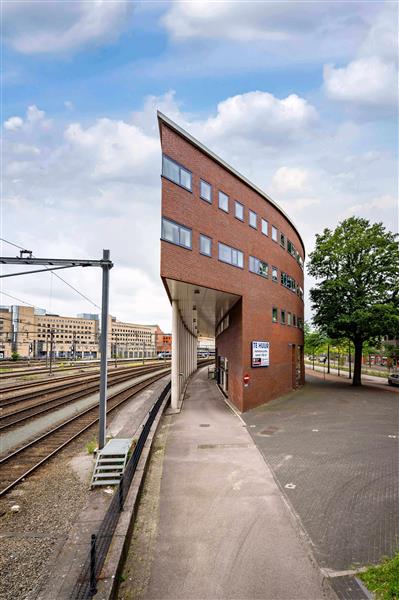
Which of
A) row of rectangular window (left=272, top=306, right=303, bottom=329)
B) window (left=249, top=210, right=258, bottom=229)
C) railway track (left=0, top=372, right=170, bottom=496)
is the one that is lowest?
railway track (left=0, top=372, right=170, bottom=496)

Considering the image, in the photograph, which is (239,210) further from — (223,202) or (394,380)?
(394,380)

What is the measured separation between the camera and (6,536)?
8.42m

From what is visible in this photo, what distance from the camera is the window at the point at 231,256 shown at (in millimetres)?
22062

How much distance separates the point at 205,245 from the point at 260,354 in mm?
8648

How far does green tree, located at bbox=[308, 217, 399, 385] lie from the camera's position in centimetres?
3347

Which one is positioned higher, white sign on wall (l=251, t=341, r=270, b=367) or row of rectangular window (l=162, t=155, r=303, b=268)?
row of rectangular window (l=162, t=155, r=303, b=268)

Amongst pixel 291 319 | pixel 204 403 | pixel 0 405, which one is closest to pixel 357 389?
pixel 291 319

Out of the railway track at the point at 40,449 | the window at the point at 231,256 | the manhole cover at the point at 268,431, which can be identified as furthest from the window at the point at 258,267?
the railway track at the point at 40,449

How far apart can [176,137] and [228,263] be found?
7695mm

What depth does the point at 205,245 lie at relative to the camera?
2097cm

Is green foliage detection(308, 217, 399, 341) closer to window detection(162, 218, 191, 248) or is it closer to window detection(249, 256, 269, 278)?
window detection(249, 256, 269, 278)

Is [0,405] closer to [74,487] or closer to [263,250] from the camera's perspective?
[74,487]

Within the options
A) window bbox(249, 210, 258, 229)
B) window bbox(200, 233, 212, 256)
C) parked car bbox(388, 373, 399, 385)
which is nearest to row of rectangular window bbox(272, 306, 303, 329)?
window bbox(249, 210, 258, 229)

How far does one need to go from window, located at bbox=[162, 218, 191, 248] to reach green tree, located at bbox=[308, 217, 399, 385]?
20.4 m
